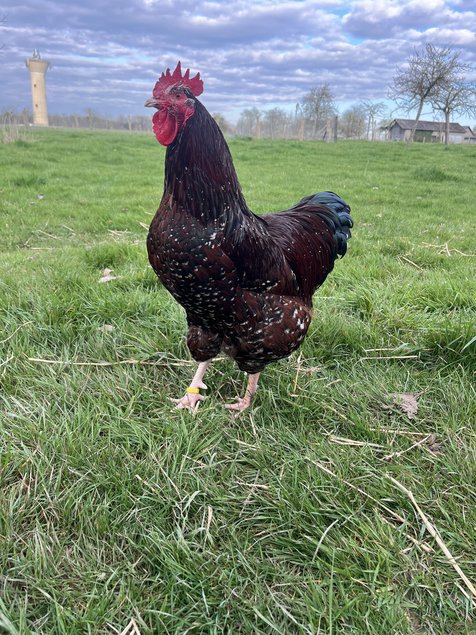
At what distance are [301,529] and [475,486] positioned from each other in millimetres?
819

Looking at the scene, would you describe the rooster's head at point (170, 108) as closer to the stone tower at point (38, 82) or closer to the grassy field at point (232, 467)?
the grassy field at point (232, 467)

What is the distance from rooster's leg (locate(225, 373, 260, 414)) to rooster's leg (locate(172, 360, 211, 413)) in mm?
183

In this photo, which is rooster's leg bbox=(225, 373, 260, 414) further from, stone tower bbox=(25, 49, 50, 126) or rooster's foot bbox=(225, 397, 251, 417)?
stone tower bbox=(25, 49, 50, 126)

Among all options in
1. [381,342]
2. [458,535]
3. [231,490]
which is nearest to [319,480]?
[231,490]

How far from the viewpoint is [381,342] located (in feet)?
9.86

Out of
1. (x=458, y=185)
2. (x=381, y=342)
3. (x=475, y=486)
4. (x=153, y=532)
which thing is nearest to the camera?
(x=153, y=532)

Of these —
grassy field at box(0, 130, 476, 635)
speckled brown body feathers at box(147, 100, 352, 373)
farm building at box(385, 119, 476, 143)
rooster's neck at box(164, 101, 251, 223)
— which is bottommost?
grassy field at box(0, 130, 476, 635)

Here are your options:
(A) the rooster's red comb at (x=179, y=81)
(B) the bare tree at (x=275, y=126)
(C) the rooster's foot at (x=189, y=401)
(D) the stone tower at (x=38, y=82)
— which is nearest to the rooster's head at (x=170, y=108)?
(A) the rooster's red comb at (x=179, y=81)

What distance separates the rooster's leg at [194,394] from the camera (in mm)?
2420

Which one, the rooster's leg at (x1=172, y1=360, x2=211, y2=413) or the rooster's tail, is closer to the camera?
the rooster's leg at (x1=172, y1=360, x2=211, y2=413)

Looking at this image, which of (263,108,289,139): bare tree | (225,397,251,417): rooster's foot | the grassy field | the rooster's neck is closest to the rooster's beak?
the rooster's neck

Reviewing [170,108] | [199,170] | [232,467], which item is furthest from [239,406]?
[170,108]

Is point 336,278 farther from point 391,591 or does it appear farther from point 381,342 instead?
point 391,591

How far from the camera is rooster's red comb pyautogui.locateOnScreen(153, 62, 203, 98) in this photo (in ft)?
6.49
